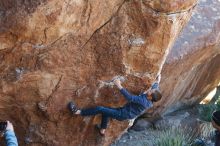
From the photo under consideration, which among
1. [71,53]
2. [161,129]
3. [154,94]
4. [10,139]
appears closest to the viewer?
[10,139]

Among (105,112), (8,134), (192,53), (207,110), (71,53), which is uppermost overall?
(71,53)

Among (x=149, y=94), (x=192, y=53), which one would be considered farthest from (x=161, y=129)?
(x=149, y=94)

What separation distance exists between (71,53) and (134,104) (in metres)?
1.42

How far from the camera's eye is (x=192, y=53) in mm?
12125

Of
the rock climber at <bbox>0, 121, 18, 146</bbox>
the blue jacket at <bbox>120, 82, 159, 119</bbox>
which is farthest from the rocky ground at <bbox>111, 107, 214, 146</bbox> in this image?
the rock climber at <bbox>0, 121, 18, 146</bbox>

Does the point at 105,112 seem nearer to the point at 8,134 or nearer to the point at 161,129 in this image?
the point at 8,134

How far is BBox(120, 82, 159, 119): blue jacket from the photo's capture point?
8.27 metres

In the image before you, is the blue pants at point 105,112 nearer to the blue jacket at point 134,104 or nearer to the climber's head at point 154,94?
the blue jacket at point 134,104

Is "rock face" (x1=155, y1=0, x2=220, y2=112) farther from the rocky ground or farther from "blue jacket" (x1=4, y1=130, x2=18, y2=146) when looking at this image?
"blue jacket" (x1=4, y1=130, x2=18, y2=146)

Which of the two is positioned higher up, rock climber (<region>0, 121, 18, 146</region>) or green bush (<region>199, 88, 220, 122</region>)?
rock climber (<region>0, 121, 18, 146</region>)

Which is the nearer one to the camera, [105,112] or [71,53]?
[71,53]

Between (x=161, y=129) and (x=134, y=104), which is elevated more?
(x=134, y=104)

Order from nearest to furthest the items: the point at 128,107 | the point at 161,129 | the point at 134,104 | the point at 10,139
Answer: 1. the point at 10,139
2. the point at 134,104
3. the point at 128,107
4. the point at 161,129

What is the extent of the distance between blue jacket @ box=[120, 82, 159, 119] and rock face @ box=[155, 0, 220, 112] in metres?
3.41
